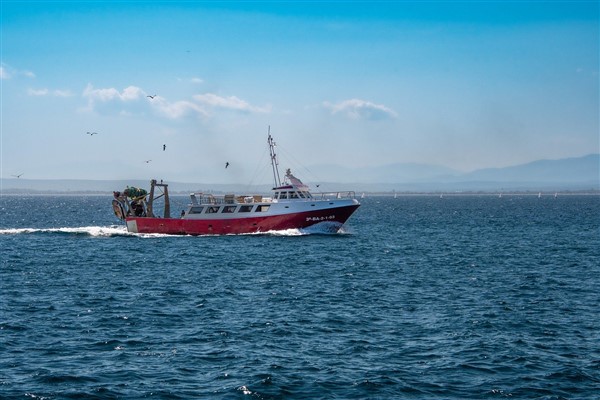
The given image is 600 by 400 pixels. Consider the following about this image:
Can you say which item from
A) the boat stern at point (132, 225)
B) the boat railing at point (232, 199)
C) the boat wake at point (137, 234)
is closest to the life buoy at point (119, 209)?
the boat wake at point (137, 234)

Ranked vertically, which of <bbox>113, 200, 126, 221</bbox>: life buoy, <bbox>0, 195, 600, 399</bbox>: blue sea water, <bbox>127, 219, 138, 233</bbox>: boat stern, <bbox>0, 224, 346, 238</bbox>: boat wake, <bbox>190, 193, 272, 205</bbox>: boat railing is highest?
<bbox>190, 193, 272, 205</bbox>: boat railing

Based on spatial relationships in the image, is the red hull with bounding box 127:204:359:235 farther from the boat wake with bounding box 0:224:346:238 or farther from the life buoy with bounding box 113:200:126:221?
the life buoy with bounding box 113:200:126:221

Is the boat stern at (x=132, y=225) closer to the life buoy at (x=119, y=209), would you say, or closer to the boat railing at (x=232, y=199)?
the life buoy at (x=119, y=209)

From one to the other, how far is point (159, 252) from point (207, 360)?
37601mm

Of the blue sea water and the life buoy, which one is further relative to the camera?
the life buoy

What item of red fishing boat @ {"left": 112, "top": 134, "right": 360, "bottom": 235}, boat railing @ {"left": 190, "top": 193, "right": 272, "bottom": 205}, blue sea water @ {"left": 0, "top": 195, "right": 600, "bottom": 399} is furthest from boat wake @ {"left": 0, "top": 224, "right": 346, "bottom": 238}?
blue sea water @ {"left": 0, "top": 195, "right": 600, "bottom": 399}

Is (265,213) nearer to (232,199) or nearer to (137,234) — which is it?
(232,199)

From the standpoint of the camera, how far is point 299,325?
30.3 meters

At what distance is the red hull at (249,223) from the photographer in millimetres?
71375

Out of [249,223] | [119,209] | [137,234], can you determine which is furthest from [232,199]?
[119,209]

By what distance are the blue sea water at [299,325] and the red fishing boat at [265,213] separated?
12063 millimetres

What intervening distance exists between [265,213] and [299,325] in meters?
41.7

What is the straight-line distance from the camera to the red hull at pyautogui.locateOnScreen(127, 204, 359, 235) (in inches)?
2810

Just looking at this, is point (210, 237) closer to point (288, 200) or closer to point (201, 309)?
point (288, 200)
